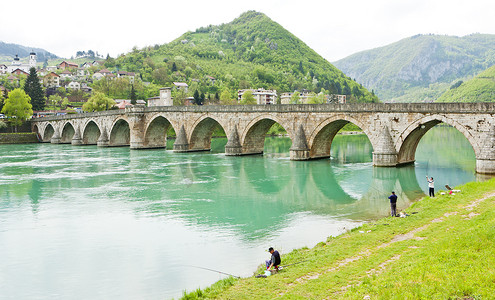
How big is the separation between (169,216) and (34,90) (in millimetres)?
80987

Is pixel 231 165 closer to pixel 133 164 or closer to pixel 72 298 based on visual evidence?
pixel 133 164

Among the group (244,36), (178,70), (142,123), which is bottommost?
(142,123)

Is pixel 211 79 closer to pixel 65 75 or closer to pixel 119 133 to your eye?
pixel 65 75

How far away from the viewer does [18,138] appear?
7412 centimetres

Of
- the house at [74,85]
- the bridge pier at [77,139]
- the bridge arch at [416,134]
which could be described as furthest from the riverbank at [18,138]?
the bridge arch at [416,134]

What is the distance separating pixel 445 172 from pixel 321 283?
23943 mm

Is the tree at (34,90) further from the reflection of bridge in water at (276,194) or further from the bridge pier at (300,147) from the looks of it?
the bridge pier at (300,147)

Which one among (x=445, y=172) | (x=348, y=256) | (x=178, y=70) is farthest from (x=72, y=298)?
Answer: (x=178, y=70)

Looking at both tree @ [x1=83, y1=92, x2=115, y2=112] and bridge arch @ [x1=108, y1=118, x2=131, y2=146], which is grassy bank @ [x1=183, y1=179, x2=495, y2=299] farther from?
tree @ [x1=83, y1=92, x2=115, y2=112]

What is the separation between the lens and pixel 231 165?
36625mm

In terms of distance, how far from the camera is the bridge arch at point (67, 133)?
72.4 meters

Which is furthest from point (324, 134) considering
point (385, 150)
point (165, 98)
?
point (165, 98)

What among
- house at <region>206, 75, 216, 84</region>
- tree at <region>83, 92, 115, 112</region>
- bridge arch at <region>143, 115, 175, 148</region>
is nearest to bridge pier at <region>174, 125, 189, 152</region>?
bridge arch at <region>143, 115, 175, 148</region>

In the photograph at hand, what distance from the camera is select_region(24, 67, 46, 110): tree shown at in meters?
87.3
